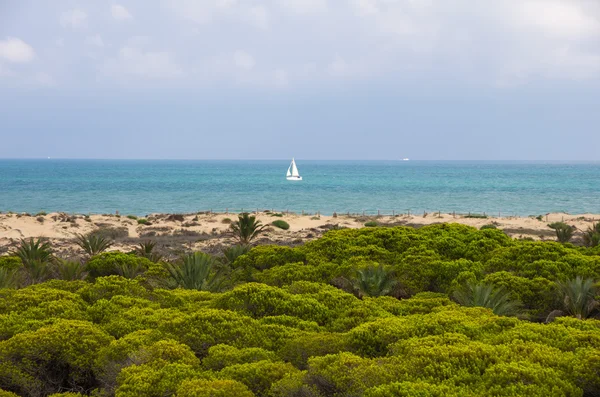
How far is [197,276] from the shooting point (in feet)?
38.7

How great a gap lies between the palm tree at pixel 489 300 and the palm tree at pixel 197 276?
16.8 feet

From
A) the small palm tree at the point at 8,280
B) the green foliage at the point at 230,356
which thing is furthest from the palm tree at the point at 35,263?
the green foliage at the point at 230,356

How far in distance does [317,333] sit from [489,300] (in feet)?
12.6

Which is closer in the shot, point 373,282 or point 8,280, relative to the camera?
point 373,282

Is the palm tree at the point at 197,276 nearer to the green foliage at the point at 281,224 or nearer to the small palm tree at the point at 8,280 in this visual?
the small palm tree at the point at 8,280

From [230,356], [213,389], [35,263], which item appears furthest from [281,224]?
[213,389]

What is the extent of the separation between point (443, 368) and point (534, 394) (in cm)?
92

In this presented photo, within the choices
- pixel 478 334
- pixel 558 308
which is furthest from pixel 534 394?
pixel 558 308

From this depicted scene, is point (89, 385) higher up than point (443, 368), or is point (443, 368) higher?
point (443, 368)

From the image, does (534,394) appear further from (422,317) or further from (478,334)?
(422,317)

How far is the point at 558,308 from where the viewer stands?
34.2ft

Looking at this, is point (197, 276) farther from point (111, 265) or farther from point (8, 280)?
point (8, 280)

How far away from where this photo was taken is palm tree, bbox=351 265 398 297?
10.9 m

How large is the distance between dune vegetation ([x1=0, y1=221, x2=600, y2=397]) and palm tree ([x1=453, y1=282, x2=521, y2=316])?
32mm
